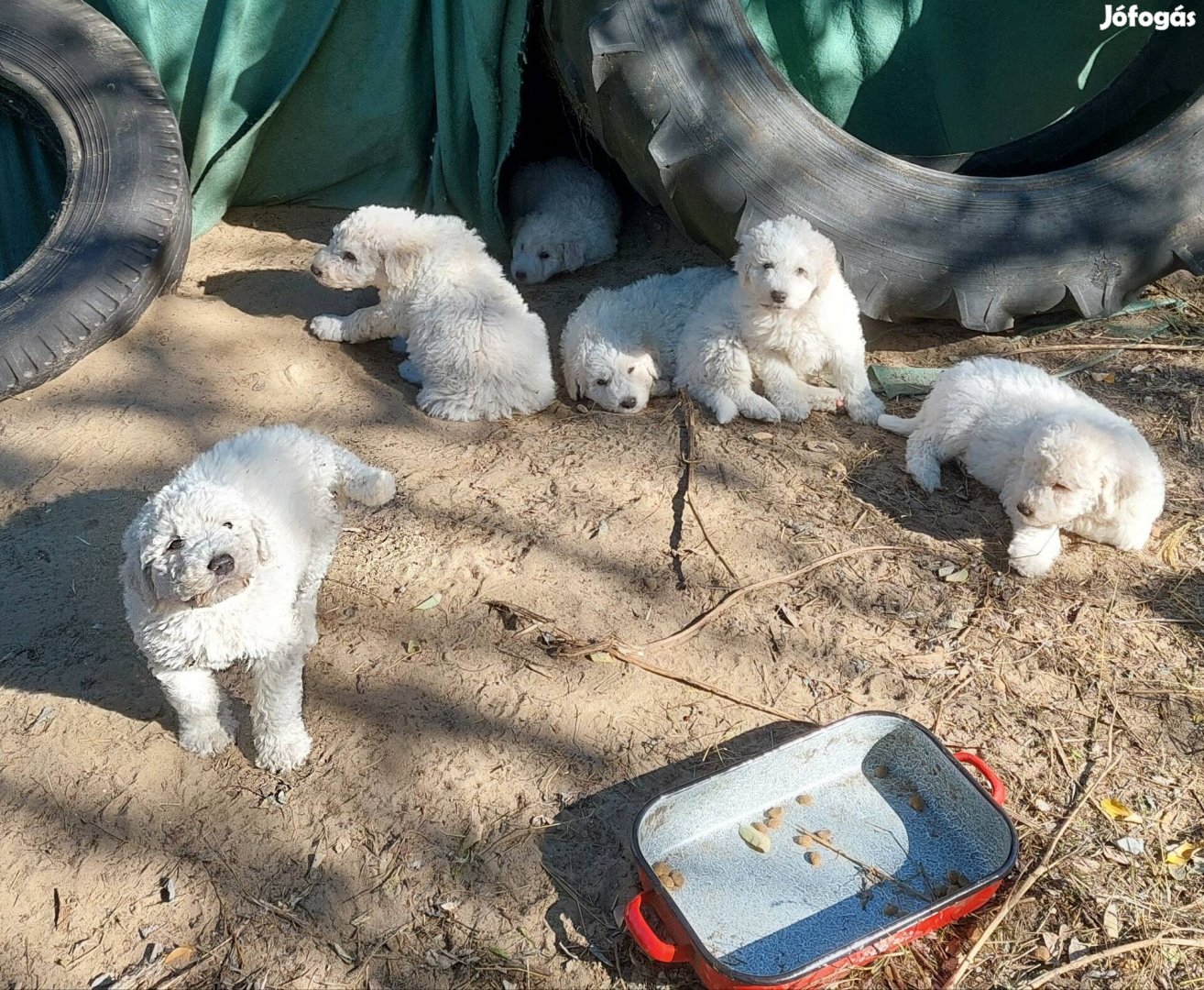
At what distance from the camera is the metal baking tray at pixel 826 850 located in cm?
244

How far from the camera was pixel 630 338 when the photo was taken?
14.1 feet

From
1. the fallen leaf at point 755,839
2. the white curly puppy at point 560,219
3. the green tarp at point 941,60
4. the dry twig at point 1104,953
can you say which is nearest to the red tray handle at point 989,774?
the dry twig at point 1104,953

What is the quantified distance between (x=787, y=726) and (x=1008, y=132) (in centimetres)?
475

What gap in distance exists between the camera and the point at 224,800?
2.81 metres

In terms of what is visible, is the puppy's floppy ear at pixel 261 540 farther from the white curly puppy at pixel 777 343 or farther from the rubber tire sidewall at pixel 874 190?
the rubber tire sidewall at pixel 874 190

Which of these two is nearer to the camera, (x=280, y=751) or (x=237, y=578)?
(x=237, y=578)

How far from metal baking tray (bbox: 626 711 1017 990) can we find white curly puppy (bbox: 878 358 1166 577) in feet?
3.30

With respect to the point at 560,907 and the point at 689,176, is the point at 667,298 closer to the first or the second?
the point at 689,176

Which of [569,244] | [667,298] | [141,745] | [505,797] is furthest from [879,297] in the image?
[141,745]

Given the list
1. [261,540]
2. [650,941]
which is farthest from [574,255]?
[650,941]

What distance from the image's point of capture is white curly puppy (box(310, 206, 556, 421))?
418 cm

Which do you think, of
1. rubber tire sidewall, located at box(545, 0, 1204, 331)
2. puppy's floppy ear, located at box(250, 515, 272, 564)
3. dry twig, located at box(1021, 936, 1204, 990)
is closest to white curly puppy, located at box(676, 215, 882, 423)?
rubber tire sidewall, located at box(545, 0, 1204, 331)

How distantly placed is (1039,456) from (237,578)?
8.31 ft

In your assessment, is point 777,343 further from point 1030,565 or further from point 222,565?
point 222,565
